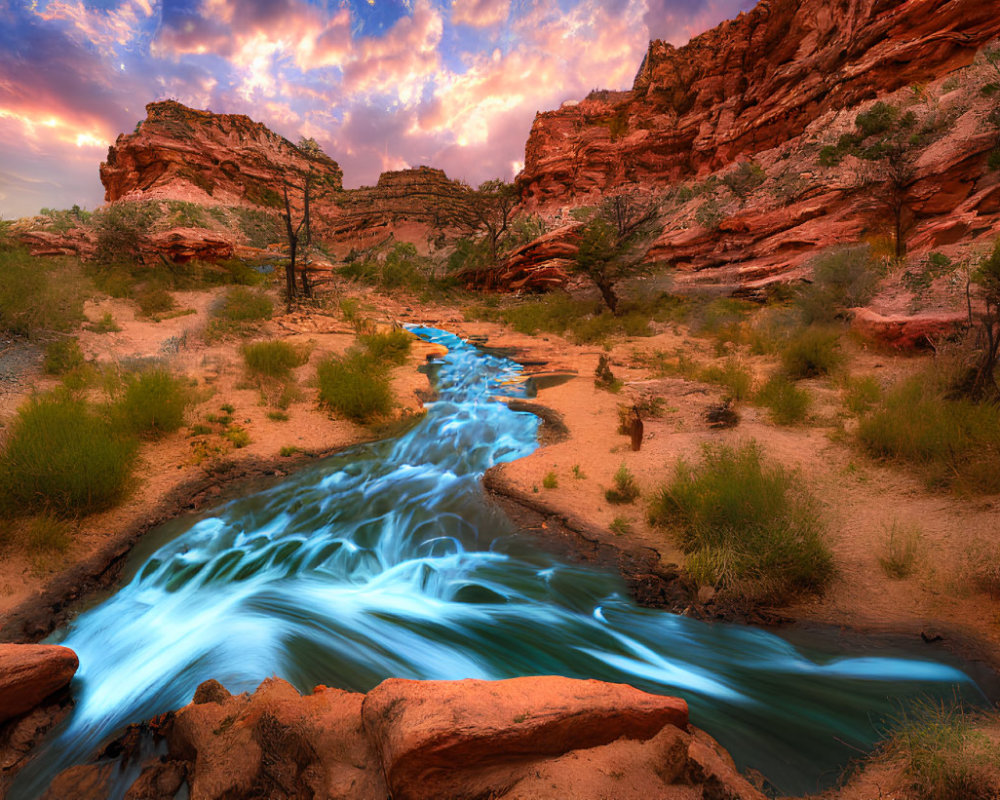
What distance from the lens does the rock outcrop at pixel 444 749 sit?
5.89ft

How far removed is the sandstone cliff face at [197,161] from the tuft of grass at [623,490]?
4166 cm

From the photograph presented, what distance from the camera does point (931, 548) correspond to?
3.64 meters

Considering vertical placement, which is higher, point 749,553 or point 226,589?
point 749,553

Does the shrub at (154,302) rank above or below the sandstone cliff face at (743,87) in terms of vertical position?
below

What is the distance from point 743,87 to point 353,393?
39956 mm

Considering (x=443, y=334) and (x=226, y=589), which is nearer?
(x=226, y=589)

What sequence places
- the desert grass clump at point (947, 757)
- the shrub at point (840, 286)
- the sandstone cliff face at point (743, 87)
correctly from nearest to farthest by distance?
the desert grass clump at point (947, 757)
the shrub at point (840, 286)
the sandstone cliff face at point (743, 87)

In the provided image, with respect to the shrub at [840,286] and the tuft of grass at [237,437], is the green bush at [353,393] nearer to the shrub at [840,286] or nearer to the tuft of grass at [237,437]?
the tuft of grass at [237,437]

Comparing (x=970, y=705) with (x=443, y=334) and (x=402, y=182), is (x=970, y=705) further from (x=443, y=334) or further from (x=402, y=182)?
(x=402, y=182)

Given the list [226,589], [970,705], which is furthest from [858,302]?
[226,589]

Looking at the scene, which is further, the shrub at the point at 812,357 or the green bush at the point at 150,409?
the shrub at the point at 812,357

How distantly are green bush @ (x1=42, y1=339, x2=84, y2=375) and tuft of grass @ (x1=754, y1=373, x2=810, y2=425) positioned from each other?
41.7 feet

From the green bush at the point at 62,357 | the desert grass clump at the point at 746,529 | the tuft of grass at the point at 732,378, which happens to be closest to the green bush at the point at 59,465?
the green bush at the point at 62,357

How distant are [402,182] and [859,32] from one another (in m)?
46.7
